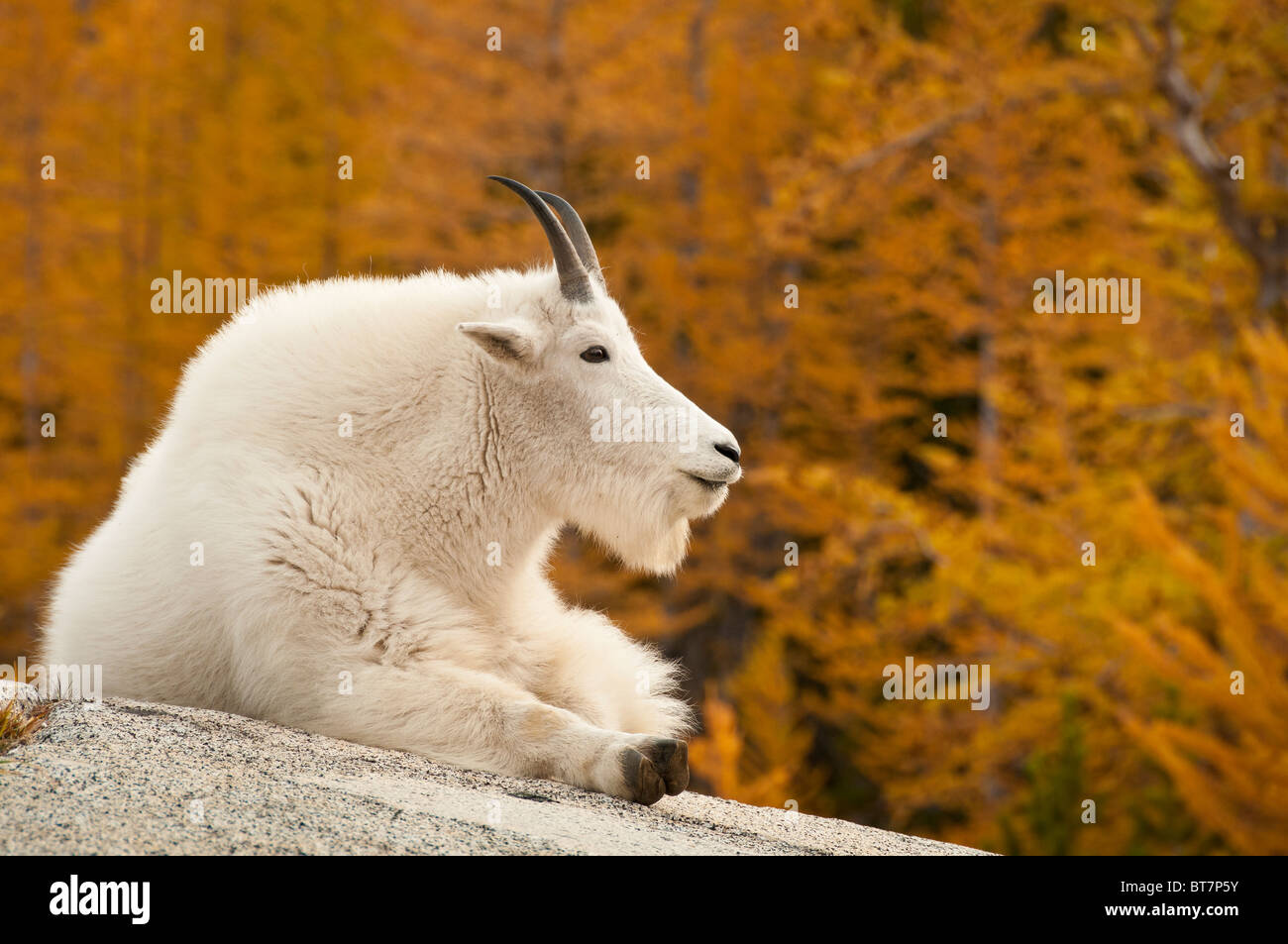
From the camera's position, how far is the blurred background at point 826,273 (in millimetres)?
12688

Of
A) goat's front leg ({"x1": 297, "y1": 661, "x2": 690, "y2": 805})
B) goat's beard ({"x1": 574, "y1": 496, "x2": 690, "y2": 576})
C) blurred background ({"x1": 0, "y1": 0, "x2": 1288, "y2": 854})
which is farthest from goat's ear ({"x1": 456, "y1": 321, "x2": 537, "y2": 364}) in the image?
blurred background ({"x1": 0, "y1": 0, "x2": 1288, "y2": 854})

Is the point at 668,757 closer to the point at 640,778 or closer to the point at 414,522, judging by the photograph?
the point at 640,778

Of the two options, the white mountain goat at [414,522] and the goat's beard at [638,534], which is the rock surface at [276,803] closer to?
the white mountain goat at [414,522]

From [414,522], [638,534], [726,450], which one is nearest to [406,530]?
[414,522]

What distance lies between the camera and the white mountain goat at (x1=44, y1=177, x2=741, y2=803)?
3584mm

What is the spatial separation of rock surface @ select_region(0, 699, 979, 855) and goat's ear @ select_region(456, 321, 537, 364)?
127cm

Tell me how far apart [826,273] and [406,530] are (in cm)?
1658

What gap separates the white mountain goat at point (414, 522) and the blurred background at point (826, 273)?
22.4 ft

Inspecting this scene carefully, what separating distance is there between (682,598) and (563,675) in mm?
15300

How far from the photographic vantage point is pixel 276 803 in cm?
289

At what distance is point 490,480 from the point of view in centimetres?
405

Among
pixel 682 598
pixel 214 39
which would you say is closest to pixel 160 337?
pixel 214 39

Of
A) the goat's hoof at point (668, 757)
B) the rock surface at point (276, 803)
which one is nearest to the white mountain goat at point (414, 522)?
the goat's hoof at point (668, 757)
